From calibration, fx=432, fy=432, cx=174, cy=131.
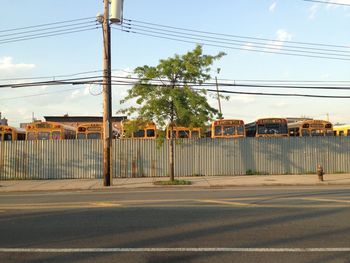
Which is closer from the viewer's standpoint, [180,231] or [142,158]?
[180,231]

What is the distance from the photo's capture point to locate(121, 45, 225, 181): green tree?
68.8 ft

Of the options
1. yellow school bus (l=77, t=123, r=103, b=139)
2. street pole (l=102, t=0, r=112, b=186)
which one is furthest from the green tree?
yellow school bus (l=77, t=123, r=103, b=139)

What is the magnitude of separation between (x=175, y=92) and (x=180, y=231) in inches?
503

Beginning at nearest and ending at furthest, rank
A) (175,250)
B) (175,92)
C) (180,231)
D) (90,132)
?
(175,250)
(180,231)
(175,92)
(90,132)

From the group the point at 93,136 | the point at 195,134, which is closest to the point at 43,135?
the point at 93,136

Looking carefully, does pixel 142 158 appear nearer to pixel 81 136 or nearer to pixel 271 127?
pixel 81 136

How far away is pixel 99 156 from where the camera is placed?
25.8m

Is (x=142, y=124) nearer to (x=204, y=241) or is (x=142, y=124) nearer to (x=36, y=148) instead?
(x=36, y=148)

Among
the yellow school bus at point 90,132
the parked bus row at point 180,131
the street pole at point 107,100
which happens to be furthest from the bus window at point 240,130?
the street pole at point 107,100

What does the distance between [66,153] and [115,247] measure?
753 inches

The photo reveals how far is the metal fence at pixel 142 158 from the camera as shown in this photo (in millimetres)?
25750

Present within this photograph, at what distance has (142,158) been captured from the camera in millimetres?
25828

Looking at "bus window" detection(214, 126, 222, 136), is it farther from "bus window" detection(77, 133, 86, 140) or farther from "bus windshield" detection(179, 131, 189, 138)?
"bus window" detection(77, 133, 86, 140)

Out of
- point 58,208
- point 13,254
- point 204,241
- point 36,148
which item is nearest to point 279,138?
point 36,148
